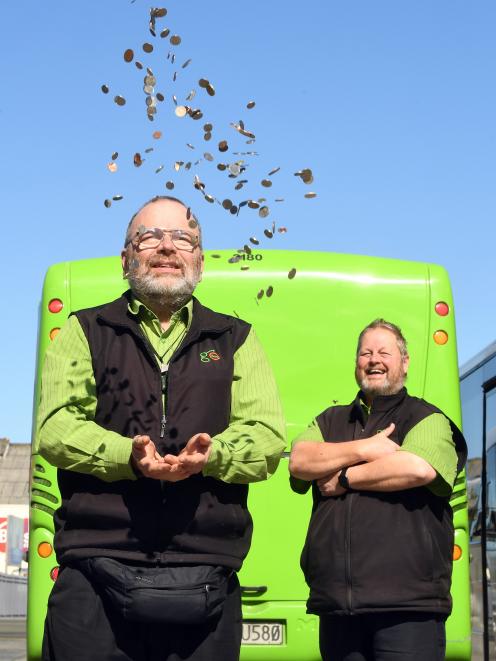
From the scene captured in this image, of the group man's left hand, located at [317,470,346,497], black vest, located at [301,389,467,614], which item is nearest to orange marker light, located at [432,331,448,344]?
black vest, located at [301,389,467,614]

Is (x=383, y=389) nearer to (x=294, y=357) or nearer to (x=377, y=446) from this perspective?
(x=377, y=446)

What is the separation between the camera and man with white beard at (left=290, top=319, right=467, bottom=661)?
5.26 m

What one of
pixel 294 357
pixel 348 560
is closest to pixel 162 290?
pixel 348 560

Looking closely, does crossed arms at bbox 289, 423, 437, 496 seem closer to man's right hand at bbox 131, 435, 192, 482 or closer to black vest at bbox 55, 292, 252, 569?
black vest at bbox 55, 292, 252, 569

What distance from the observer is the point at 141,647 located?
4.12 meters

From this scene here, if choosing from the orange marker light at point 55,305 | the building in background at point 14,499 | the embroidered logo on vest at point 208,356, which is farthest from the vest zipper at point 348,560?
the building in background at point 14,499

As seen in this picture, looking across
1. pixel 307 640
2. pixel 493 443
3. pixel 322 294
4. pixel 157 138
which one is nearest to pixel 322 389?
pixel 322 294

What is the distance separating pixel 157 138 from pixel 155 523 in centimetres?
143

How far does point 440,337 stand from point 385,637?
3592mm

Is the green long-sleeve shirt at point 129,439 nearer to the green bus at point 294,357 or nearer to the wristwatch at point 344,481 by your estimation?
the wristwatch at point 344,481

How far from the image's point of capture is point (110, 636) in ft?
13.5

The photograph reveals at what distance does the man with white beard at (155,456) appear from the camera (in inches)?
161

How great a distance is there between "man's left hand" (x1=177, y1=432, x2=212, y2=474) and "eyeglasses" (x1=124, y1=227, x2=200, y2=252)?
77 centimetres

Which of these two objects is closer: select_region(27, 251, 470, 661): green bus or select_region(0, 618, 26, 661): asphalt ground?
select_region(27, 251, 470, 661): green bus
